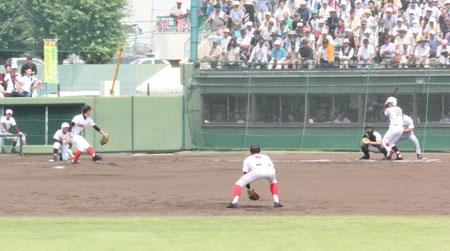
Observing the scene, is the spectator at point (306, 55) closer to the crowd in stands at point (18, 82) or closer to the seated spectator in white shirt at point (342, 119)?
the seated spectator in white shirt at point (342, 119)

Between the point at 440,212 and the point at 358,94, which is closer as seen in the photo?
Answer: the point at 440,212

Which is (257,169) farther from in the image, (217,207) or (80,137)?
(80,137)

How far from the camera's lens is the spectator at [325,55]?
27078 mm

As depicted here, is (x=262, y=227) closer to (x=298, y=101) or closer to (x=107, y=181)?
(x=107, y=181)

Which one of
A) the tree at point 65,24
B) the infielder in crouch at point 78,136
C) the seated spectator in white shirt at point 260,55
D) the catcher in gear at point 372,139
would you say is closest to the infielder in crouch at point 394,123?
the catcher in gear at point 372,139

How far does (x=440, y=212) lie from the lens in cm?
1378

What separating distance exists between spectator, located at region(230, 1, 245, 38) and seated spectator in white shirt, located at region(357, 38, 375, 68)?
4509 mm

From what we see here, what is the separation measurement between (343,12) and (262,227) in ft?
57.0

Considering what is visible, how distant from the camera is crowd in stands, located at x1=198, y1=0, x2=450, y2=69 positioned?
26.7m

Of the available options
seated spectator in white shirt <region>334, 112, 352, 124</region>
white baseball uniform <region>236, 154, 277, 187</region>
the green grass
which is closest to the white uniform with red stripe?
seated spectator in white shirt <region>334, 112, 352, 124</region>

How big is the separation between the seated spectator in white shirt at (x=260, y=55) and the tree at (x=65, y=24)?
3286cm

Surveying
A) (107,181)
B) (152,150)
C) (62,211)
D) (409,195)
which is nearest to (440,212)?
(409,195)

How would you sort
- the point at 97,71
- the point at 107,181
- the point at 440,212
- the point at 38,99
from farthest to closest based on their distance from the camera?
the point at 97,71, the point at 38,99, the point at 107,181, the point at 440,212

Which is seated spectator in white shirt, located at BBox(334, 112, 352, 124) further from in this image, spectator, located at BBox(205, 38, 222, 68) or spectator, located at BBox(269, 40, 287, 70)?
spectator, located at BBox(205, 38, 222, 68)
